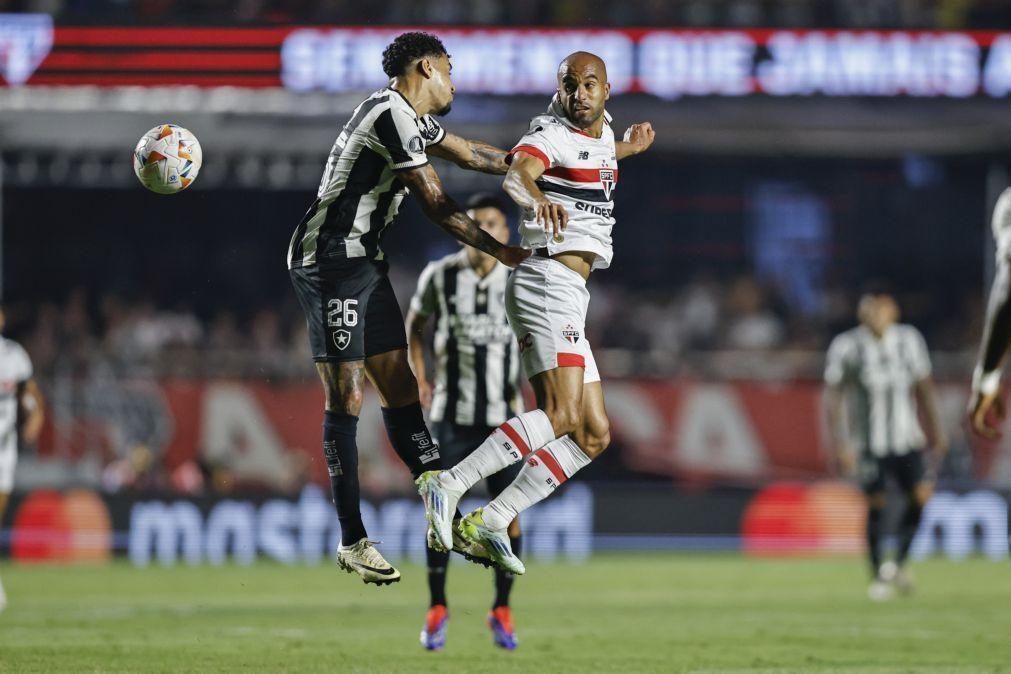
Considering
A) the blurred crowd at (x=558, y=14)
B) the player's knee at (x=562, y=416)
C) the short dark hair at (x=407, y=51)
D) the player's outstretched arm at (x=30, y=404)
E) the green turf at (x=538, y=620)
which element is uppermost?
the blurred crowd at (x=558, y=14)

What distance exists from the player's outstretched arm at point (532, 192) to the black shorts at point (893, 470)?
755 cm

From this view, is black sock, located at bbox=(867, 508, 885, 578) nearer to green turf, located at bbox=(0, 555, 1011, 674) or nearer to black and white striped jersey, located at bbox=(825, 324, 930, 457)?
green turf, located at bbox=(0, 555, 1011, 674)

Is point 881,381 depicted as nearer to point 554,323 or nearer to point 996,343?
point 554,323

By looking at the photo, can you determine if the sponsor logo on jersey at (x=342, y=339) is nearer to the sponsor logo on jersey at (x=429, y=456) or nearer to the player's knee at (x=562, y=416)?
the sponsor logo on jersey at (x=429, y=456)

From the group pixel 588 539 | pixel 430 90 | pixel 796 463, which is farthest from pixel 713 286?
pixel 430 90

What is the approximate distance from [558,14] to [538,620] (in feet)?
28.6

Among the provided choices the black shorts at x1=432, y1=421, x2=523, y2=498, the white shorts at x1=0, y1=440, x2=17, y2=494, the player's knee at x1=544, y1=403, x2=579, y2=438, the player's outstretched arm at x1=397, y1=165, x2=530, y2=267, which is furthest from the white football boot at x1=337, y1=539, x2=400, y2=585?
the white shorts at x1=0, y1=440, x2=17, y2=494

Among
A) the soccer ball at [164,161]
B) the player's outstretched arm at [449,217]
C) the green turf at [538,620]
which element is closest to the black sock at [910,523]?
the green turf at [538,620]

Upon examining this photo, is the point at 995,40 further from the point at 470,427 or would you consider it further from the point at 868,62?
the point at 470,427

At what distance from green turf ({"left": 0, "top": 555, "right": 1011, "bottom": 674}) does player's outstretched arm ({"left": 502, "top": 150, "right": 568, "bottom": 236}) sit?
8.30ft

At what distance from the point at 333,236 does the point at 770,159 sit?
1562 centimetres

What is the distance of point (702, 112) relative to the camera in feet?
59.1

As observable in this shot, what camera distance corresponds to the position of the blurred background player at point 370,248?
799 cm

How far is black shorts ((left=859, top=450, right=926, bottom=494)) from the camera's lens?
47.7ft
